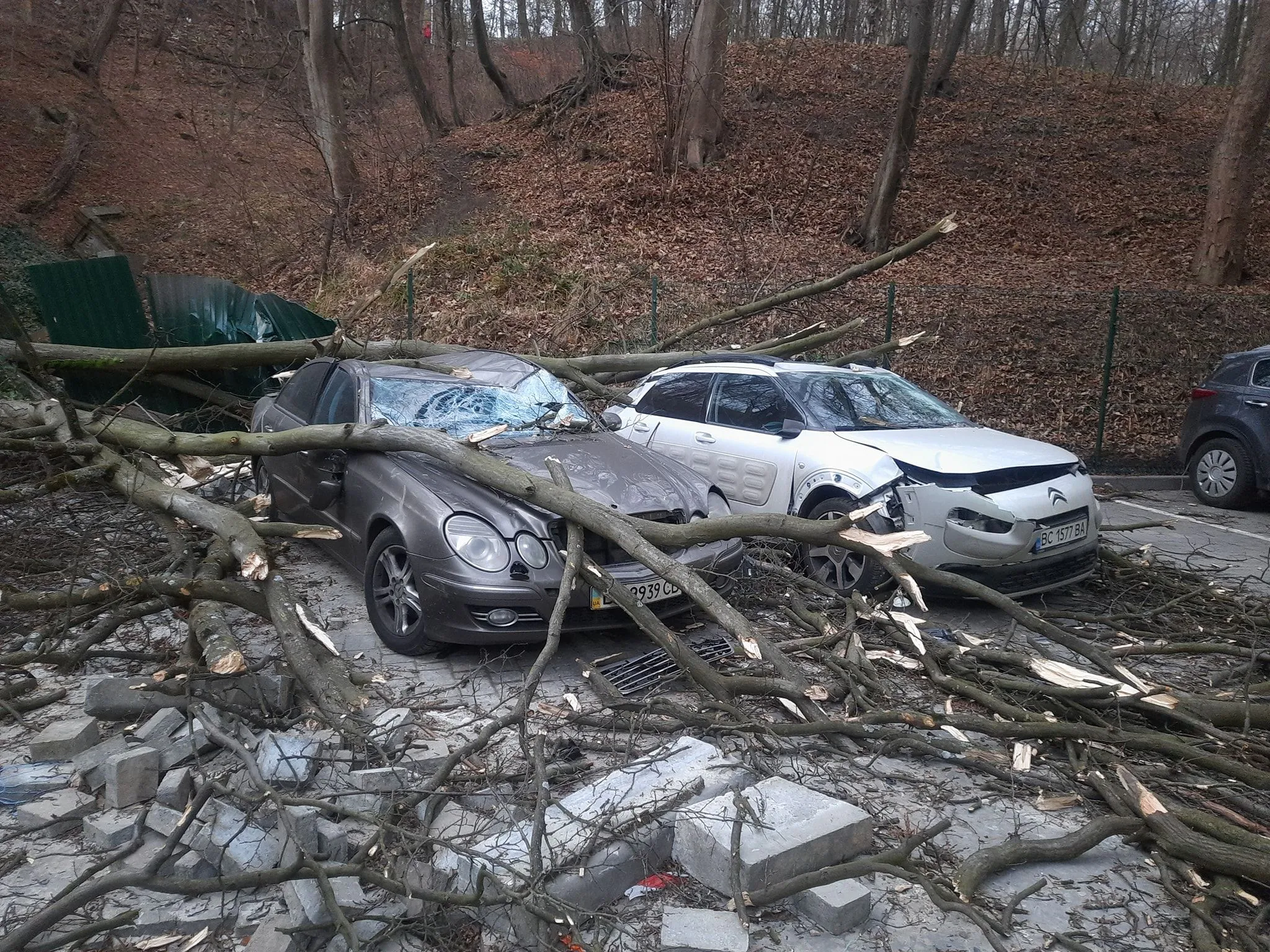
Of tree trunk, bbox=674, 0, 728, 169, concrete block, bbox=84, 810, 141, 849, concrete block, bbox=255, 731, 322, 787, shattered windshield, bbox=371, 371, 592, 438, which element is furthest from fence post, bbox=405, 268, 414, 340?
concrete block, bbox=84, 810, 141, 849

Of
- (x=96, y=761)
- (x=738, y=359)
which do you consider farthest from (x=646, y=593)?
(x=738, y=359)

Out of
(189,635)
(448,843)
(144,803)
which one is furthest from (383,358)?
(448,843)

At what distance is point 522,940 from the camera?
3180mm

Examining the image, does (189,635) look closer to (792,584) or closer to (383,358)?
(792,584)

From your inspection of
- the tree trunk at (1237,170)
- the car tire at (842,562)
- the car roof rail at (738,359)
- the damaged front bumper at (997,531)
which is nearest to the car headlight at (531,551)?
the car tire at (842,562)

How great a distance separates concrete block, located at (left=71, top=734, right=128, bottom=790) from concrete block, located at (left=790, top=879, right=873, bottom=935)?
9.30 ft

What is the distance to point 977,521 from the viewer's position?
19.8 feet

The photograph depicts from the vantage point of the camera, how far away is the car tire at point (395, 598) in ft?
17.5

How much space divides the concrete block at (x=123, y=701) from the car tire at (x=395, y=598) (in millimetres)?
1251

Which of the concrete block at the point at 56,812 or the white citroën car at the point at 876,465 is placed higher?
the white citroën car at the point at 876,465

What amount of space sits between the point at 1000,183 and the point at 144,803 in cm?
2027

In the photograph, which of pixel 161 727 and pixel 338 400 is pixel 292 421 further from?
pixel 161 727

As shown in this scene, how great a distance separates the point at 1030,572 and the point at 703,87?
48.6 feet

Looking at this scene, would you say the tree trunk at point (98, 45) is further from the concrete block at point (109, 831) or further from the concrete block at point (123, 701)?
the concrete block at point (109, 831)
